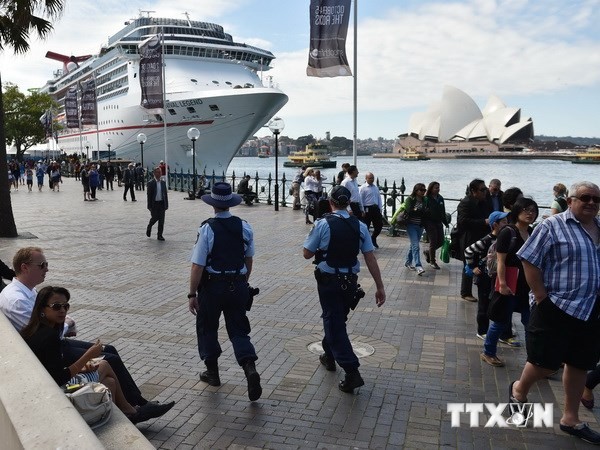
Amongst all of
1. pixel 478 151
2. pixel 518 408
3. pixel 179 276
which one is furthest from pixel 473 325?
pixel 478 151

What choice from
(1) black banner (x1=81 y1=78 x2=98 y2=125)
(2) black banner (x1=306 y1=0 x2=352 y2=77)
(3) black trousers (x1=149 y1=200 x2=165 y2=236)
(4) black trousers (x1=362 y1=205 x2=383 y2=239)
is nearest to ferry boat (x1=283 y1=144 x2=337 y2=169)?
(1) black banner (x1=81 y1=78 x2=98 y2=125)

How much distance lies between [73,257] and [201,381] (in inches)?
285

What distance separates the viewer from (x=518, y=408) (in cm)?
449

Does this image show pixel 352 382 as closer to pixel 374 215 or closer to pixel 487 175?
pixel 374 215

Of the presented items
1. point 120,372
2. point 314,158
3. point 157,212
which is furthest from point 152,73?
point 314,158

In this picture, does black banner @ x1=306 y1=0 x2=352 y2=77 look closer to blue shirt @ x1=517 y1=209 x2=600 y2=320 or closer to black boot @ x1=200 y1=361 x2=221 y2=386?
black boot @ x1=200 y1=361 x2=221 y2=386

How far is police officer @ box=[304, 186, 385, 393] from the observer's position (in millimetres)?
4969

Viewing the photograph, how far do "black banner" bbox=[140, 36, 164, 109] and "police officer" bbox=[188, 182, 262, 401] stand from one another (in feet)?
89.9

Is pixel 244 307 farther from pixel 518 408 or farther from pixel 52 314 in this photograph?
pixel 518 408

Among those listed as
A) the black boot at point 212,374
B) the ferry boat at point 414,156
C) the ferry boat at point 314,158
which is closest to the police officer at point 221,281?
the black boot at point 212,374

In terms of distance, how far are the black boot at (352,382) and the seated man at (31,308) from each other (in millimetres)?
1611

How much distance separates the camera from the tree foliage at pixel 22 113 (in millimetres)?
67875

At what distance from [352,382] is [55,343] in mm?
2363

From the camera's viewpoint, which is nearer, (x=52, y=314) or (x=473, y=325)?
(x=52, y=314)
